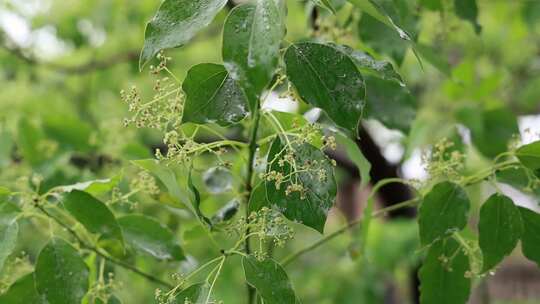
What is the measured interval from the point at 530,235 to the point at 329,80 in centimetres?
36

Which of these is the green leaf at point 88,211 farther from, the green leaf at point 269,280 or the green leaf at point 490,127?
the green leaf at point 490,127

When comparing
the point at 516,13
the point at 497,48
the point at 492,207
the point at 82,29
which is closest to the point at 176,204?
the point at 492,207

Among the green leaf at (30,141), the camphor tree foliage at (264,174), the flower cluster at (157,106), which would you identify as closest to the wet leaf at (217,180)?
the camphor tree foliage at (264,174)

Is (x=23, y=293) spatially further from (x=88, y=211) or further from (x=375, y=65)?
(x=375, y=65)

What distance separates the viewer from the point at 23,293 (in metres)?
0.87

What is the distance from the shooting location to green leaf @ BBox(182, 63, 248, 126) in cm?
70

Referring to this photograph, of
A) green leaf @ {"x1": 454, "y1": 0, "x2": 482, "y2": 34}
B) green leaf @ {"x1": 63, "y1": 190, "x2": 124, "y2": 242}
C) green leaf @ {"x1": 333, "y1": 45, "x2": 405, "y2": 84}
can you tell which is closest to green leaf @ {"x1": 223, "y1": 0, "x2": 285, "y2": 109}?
green leaf @ {"x1": 333, "y1": 45, "x2": 405, "y2": 84}

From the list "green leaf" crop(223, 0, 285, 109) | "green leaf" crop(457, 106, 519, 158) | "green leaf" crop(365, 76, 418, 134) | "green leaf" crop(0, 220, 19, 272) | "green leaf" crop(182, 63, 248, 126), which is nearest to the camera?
"green leaf" crop(223, 0, 285, 109)

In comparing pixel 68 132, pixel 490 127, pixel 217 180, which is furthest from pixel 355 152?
pixel 68 132

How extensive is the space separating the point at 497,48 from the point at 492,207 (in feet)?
8.69

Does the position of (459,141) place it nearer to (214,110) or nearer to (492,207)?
(492,207)

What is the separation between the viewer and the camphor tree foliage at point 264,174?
66cm

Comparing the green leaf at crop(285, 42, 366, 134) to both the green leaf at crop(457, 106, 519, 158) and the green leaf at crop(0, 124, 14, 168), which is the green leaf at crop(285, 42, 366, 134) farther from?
the green leaf at crop(0, 124, 14, 168)

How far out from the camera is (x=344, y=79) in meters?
0.69
